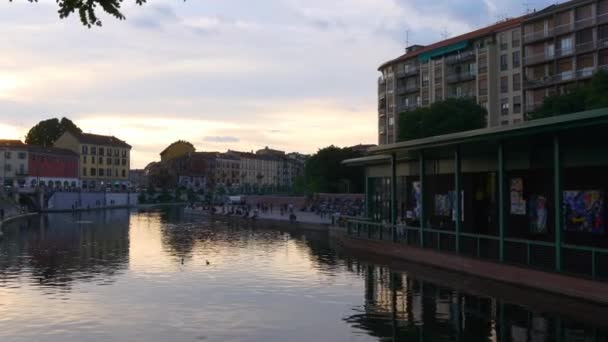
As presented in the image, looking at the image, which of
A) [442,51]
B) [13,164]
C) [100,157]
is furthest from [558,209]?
[100,157]

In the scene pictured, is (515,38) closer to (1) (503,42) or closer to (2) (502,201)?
(1) (503,42)

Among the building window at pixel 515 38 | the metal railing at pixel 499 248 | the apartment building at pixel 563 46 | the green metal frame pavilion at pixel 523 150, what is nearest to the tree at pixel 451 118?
the apartment building at pixel 563 46

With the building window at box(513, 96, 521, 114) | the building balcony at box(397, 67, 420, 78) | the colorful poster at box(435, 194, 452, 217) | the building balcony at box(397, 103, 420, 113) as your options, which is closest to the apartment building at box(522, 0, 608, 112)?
the building window at box(513, 96, 521, 114)

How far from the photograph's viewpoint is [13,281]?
27312mm

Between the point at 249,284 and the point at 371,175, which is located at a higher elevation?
the point at 371,175

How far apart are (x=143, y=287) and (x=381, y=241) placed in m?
14.1

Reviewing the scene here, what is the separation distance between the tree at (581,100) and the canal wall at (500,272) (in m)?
21.3

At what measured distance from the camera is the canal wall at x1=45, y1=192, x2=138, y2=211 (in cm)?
11531

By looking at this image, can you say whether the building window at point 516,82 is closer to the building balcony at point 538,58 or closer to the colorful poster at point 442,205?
the building balcony at point 538,58

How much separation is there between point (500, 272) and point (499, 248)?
1.31 m

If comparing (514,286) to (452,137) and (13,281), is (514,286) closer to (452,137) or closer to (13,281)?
(452,137)

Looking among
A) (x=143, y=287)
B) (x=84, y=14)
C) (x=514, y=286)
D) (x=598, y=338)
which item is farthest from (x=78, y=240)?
(x=84, y=14)

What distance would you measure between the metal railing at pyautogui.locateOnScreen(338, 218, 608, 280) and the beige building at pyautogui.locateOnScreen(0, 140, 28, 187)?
311 feet

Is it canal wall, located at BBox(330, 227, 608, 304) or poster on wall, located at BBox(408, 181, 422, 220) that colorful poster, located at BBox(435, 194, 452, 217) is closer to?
poster on wall, located at BBox(408, 181, 422, 220)
